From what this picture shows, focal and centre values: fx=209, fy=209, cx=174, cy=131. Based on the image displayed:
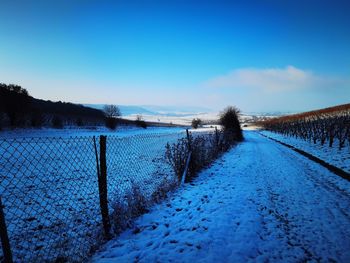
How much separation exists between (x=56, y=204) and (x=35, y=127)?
2542 centimetres

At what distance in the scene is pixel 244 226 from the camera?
425cm

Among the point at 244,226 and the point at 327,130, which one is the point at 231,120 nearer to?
the point at 327,130

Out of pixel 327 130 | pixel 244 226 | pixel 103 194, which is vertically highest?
pixel 327 130

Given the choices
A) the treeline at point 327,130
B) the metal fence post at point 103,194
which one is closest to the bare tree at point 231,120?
the treeline at point 327,130

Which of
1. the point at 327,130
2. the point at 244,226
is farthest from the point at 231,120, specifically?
the point at 244,226

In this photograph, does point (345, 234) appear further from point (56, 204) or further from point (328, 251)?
point (56, 204)

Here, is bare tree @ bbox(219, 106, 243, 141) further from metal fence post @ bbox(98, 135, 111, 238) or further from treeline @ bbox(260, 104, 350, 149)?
metal fence post @ bbox(98, 135, 111, 238)

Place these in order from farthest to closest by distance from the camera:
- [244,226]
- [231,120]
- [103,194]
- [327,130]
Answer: [231,120] < [327,130] < [244,226] < [103,194]

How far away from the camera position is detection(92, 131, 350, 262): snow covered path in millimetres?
3381

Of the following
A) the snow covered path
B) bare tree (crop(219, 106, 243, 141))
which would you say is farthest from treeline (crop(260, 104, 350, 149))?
the snow covered path

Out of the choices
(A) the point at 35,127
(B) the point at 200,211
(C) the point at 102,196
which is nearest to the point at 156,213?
(B) the point at 200,211

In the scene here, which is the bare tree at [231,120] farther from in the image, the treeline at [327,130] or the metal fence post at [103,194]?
the metal fence post at [103,194]

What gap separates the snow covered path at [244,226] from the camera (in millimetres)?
3381

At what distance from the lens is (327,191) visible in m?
6.23
